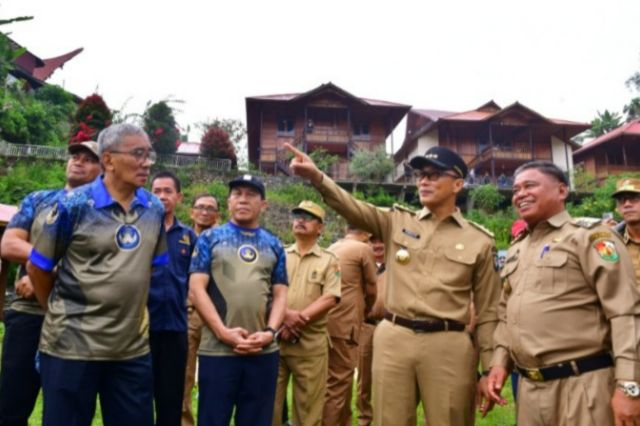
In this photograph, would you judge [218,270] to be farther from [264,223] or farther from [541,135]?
[541,135]

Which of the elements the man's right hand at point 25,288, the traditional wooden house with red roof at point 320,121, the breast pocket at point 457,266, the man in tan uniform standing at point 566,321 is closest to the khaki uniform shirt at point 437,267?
the breast pocket at point 457,266

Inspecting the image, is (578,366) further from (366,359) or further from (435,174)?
(366,359)

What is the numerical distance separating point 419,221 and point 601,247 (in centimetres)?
112

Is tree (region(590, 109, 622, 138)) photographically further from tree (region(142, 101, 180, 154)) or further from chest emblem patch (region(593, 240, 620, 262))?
chest emblem patch (region(593, 240, 620, 262))

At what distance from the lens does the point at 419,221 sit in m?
3.30

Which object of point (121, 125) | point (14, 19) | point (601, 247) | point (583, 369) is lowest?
point (583, 369)

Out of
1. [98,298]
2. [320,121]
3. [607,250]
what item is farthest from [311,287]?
[320,121]

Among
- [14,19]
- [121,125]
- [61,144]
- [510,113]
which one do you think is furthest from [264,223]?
[510,113]

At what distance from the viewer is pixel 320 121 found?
29906 mm

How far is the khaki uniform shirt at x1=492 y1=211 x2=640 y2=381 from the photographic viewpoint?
2.34 metres

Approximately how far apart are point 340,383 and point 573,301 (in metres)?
2.65

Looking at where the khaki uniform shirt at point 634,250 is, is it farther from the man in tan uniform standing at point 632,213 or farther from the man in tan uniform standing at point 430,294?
the man in tan uniform standing at point 430,294

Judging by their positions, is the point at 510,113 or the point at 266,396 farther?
the point at 510,113

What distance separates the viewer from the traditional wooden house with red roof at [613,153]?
2953cm
